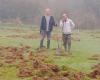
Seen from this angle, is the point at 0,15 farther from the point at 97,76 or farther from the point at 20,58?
the point at 97,76

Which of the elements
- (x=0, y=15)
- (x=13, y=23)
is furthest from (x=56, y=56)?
(x=0, y=15)

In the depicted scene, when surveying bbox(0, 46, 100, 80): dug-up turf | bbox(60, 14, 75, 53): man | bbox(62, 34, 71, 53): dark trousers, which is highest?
bbox(60, 14, 75, 53): man

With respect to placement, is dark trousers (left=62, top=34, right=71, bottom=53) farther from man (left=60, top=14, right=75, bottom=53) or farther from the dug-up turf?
the dug-up turf

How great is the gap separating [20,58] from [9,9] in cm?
5179

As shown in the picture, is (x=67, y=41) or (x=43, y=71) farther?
(x=67, y=41)

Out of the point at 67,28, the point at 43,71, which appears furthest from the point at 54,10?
the point at 43,71

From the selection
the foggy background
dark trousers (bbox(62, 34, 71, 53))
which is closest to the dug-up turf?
dark trousers (bbox(62, 34, 71, 53))

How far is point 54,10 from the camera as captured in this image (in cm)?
6425

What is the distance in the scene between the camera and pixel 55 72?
15.1 metres

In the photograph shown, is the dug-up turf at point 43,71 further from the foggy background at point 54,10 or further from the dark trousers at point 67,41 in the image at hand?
the foggy background at point 54,10

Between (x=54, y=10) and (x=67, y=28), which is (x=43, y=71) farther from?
(x=54, y=10)

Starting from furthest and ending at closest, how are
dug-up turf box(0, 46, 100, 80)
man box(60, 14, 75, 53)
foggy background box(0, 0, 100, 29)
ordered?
foggy background box(0, 0, 100, 29)
man box(60, 14, 75, 53)
dug-up turf box(0, 46, 100, 80)

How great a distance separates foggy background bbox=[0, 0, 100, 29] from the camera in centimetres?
6007

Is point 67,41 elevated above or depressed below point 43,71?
above
